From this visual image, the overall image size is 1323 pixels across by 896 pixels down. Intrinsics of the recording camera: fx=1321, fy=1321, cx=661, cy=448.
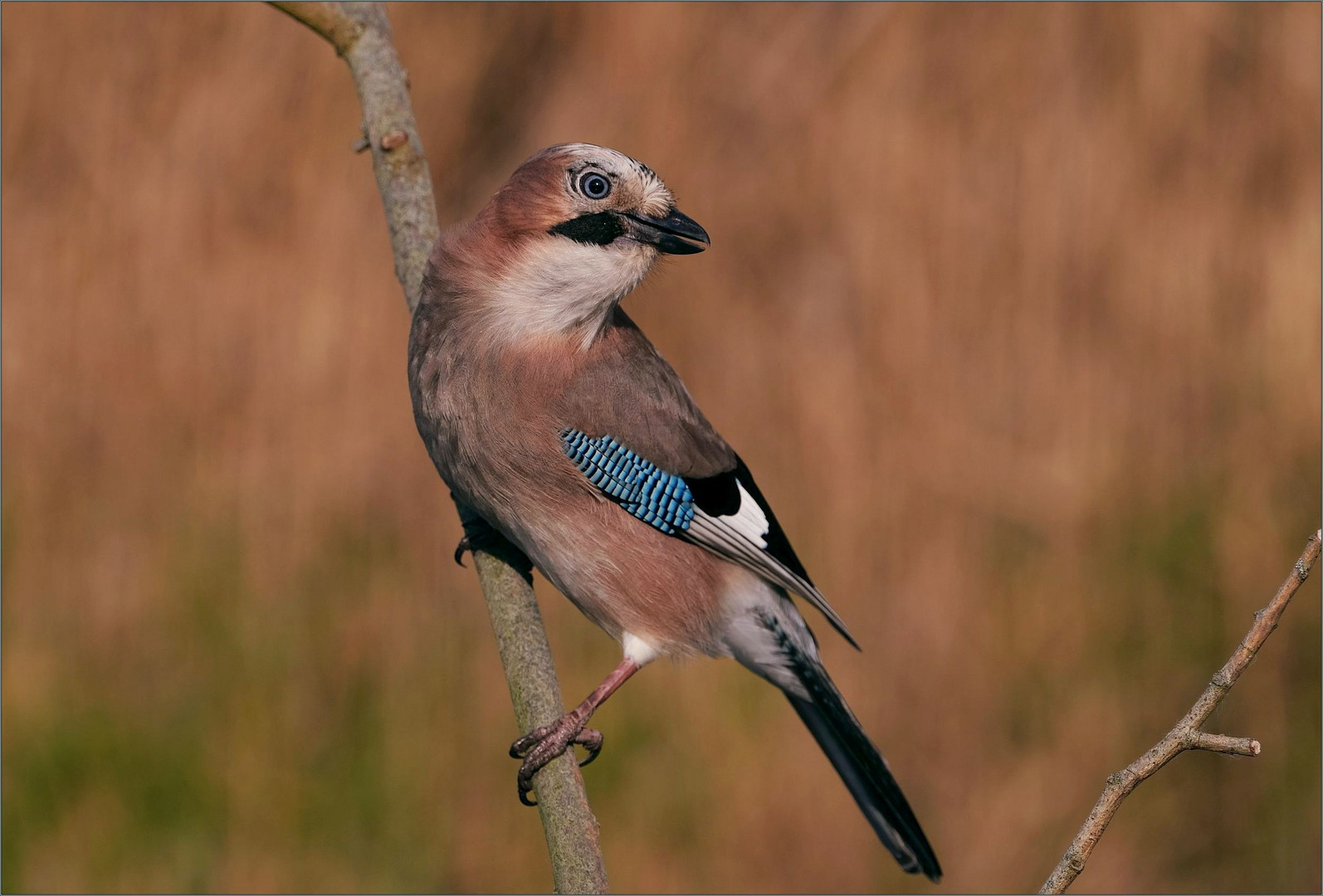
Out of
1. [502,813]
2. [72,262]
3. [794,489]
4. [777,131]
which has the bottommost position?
[502,813]

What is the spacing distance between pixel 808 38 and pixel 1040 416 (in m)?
2.45

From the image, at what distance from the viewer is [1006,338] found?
23.8 feet

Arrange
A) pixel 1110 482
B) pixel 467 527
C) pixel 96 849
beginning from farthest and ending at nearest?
pixel 1110 482
pixel 96 849
pixel 467 527

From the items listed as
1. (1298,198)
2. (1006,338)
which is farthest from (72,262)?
(1298,198)

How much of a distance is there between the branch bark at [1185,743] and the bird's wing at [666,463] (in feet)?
5.82

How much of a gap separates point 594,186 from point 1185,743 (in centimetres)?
206

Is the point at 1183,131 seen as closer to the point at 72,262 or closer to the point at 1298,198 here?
the point at 1298,198

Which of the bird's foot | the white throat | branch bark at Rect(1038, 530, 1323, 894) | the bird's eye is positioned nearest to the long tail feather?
the bird's foot

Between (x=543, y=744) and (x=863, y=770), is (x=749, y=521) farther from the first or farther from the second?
(x=543, y=744)

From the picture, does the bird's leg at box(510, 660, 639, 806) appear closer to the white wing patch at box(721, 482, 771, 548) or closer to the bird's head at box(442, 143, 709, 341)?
the white wing patch at box(721, 482, 771, 548)

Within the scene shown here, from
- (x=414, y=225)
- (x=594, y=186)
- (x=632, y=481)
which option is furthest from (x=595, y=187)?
(x=632, y=481)

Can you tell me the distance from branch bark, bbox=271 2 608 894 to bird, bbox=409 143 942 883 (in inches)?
2.9

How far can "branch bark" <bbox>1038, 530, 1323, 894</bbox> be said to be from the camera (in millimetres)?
2113

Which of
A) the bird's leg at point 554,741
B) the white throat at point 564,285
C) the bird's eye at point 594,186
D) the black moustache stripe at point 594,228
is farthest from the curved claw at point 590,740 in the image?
the bird's eye at point 594,186
